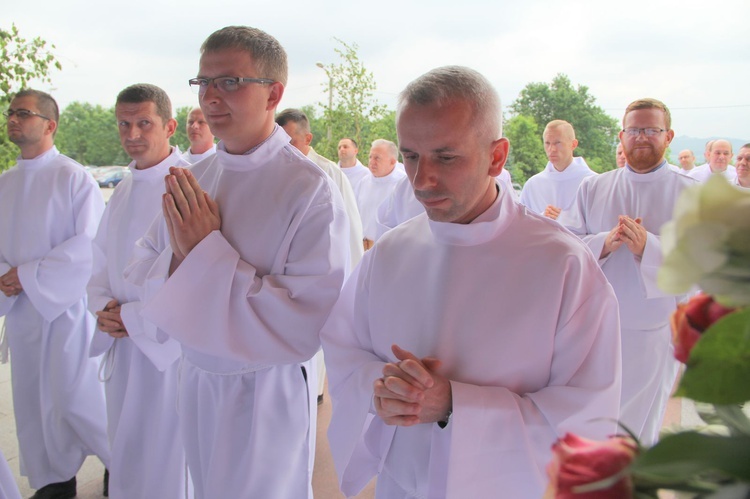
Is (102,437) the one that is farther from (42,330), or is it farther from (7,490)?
(7,490)

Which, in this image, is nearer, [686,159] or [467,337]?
[467,337]

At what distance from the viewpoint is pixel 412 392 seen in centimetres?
141

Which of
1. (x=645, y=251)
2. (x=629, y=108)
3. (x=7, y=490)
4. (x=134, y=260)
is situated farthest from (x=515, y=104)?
(x=7, y=490)

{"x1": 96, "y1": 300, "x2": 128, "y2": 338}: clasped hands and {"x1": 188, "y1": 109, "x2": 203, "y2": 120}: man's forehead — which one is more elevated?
{"x1": 188, "y1": 109, "x2": 203, "y2": 120}: man's forehead

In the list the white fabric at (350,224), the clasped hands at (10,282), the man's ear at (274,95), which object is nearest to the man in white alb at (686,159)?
the white fabric at (350,224)

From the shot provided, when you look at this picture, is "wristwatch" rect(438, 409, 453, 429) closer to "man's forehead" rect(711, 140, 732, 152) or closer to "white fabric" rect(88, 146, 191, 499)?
"white fabric" rect(88, 146, 191, 499)

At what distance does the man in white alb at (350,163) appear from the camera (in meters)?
8.02

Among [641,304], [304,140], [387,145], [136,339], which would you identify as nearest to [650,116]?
[641,304]

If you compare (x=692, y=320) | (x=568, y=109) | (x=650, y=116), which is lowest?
(x=692, y=320)

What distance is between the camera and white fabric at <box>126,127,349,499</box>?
6.35 ft

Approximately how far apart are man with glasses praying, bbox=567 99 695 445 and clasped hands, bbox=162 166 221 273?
2.00 m

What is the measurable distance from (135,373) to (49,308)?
32.7 inches

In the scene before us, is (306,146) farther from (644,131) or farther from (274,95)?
(274,95)

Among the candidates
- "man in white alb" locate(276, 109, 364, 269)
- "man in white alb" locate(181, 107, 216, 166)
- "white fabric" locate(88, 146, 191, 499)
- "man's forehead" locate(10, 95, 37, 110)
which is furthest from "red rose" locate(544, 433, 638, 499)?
"man in white alb" locate(181, 107, 216, 166)
